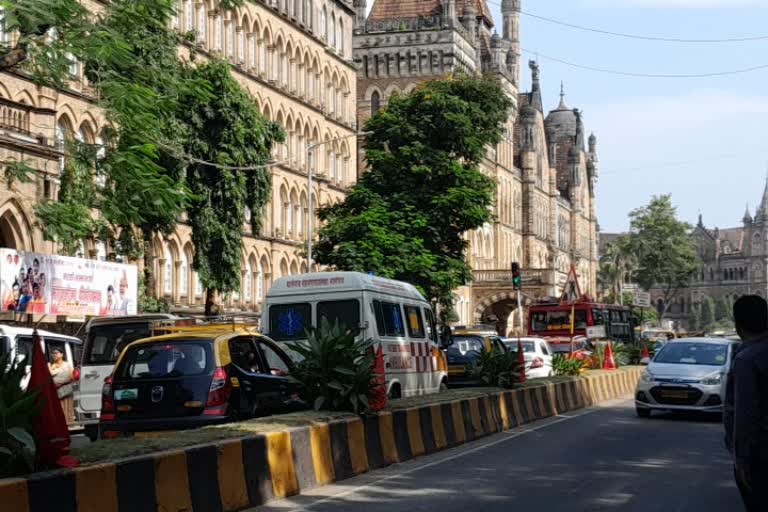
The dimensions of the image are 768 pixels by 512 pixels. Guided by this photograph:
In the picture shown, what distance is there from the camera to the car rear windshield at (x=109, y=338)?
78.6 ft

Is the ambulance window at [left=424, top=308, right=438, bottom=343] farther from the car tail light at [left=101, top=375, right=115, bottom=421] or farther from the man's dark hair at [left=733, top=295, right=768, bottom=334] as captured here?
the man's dark hair at [left=733, top=295, right=768, bottom=334]

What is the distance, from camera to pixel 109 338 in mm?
24141

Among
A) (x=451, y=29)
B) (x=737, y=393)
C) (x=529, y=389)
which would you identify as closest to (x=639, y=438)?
(x=529, y=389)

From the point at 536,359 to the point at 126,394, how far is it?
75.3ft

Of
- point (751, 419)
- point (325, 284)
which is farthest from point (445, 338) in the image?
point (751, 419)

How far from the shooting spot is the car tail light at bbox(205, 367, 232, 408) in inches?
632

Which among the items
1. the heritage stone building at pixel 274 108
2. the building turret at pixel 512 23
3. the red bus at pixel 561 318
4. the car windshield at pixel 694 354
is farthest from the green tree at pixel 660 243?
the car windshield at pixel 694 354

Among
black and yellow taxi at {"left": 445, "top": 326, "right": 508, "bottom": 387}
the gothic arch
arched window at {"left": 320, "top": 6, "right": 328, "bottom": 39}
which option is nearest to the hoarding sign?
the gothic arch

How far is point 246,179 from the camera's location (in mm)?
42094

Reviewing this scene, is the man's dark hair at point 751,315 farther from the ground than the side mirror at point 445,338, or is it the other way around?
the side mirror at point 445,338

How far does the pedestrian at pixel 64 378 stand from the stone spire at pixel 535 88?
107 metres

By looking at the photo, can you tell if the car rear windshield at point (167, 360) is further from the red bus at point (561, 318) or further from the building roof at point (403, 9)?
the building roof at point (403, 9)

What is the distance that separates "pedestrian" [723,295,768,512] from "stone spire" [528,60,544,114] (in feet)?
401

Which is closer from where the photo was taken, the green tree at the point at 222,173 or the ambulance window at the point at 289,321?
the ambulance window at the point at 289,321
